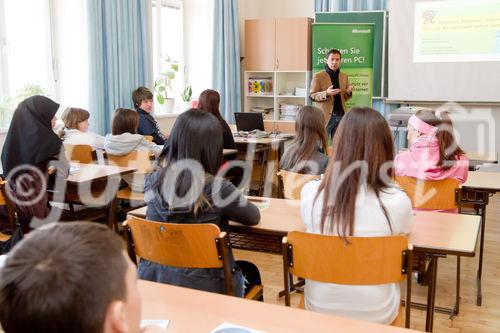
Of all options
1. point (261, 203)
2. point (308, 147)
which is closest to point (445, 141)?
point (308, 147)

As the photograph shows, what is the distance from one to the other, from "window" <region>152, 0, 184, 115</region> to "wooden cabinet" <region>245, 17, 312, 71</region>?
44.8 inches

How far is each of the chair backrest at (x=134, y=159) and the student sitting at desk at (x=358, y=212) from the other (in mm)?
2674

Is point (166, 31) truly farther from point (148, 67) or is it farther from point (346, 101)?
point (346, 101)

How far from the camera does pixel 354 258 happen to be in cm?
165

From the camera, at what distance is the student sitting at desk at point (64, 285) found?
26.2 inches

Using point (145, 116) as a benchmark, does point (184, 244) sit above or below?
below

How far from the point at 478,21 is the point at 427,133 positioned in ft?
13.2

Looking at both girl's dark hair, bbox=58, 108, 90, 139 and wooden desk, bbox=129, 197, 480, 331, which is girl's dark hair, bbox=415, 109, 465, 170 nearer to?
wooden desk, bbox=129, 197, 480, 331

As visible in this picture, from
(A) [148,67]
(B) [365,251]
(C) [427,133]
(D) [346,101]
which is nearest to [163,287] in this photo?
(B) [365,251]

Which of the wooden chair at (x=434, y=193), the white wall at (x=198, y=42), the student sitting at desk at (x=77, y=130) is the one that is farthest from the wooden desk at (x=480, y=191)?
the white wall at (x=198, y=42)

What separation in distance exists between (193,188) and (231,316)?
2.32ft

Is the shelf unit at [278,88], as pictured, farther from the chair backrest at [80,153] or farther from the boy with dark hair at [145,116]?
the chair backrest at [80,153]

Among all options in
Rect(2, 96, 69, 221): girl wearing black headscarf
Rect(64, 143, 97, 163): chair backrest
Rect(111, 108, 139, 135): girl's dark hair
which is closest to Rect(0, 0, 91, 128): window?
Rect(64, 143, 97, 163): chair backrest

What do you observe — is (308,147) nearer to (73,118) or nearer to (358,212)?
(358,212)
